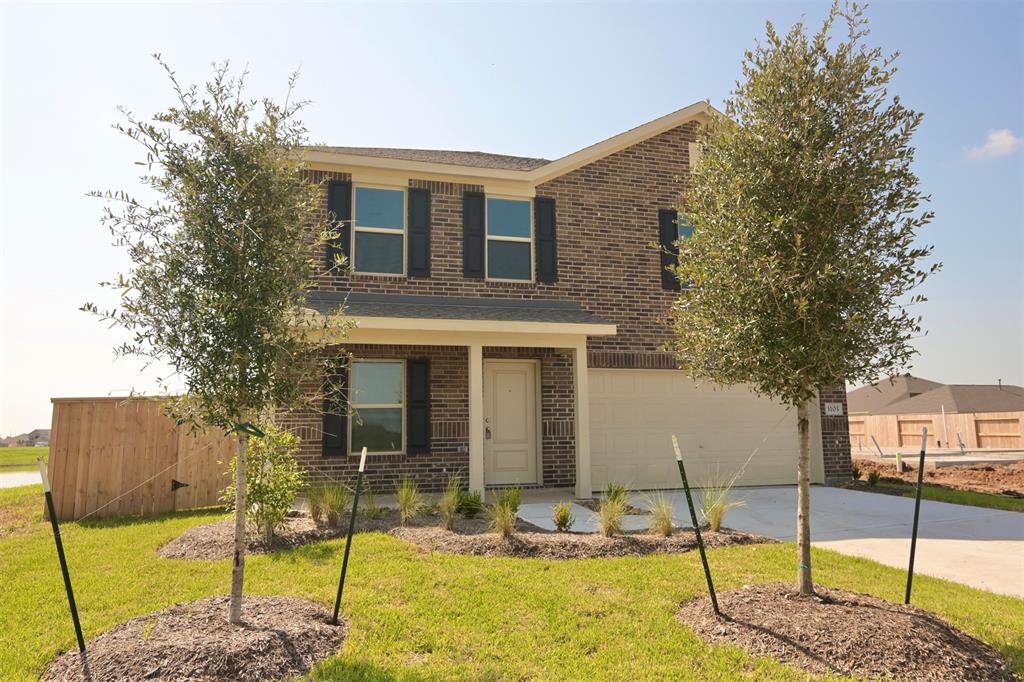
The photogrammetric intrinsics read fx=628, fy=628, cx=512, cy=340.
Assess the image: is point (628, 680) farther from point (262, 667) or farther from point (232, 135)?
point (232, 135)

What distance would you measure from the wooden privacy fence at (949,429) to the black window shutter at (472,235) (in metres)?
20.1

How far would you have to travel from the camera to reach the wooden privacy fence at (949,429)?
2222cm

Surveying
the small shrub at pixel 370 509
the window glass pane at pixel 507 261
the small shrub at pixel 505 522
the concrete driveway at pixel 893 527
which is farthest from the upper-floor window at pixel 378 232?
the small shrub at pixel 505 522

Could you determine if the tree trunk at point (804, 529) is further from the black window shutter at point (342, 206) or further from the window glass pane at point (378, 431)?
the black window shutter at point (342, 206)

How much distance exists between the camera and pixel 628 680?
150 inches

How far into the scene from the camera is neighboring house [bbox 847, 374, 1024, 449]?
74.8 feet

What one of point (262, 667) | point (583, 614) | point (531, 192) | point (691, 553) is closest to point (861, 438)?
point (531, 192)

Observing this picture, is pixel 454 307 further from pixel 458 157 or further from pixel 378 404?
pixel 458 157

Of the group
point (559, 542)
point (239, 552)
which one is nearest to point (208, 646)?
point (239, 552)

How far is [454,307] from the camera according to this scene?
10438mm

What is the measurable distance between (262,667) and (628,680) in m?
2.21

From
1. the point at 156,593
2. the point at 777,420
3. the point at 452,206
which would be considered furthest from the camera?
the point at 777,420

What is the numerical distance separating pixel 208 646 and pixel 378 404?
6.74m

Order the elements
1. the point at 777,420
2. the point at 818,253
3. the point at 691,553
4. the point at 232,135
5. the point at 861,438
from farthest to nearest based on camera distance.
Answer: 1. the point at 861,438
2. the point at 777,420
3. the point at 691,553
4. the point at 818,253
5. the point at 232,135
